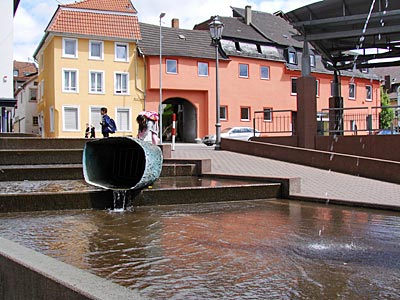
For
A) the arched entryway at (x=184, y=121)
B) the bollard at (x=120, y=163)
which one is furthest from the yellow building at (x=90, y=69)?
the bollard at (x=120, y=163)

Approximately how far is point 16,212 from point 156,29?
1875 inches

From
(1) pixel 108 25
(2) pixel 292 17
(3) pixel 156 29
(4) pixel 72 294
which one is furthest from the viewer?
(3) pixel 156 29

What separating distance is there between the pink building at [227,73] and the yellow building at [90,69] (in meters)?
1.60

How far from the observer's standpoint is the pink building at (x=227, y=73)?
164 ft

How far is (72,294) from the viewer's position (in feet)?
9.65

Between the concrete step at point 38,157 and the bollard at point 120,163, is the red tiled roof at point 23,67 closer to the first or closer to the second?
the concrete step at point 38,157

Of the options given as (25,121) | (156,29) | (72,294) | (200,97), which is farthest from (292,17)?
(25,121)

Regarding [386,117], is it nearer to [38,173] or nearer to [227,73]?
[38,173]

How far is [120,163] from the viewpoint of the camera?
10.1 meters

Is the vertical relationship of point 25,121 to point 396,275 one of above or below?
above

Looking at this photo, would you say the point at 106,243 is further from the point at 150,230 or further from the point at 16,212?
the point at 16,212

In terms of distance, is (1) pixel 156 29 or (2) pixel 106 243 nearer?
(2) pixel 106 243

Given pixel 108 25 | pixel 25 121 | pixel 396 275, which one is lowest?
pixel 396 275

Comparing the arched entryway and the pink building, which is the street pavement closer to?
the pink building
